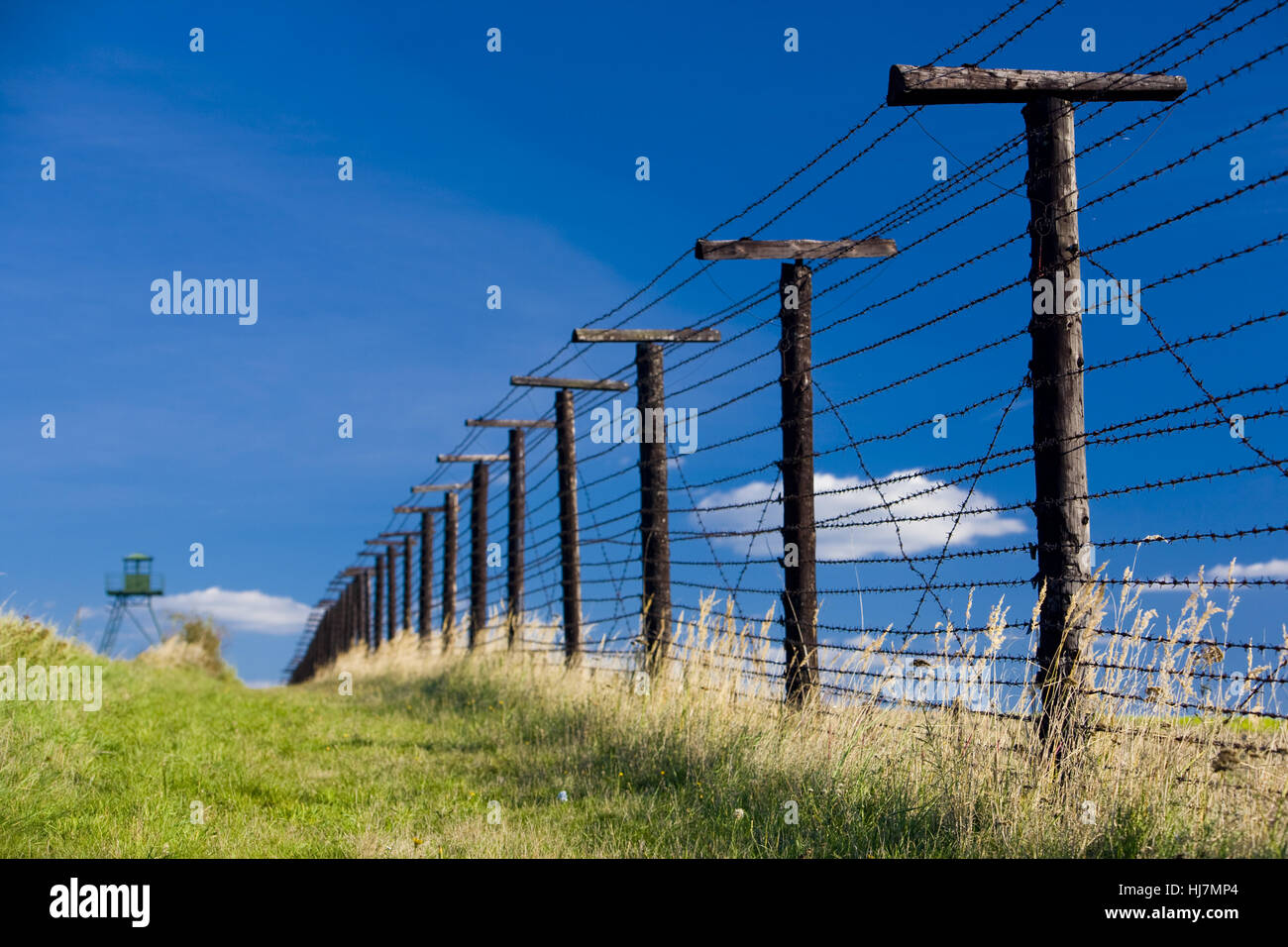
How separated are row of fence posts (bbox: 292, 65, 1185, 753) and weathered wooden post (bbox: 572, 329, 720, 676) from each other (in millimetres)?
13

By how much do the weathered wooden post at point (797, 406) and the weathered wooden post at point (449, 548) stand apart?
1449 cm

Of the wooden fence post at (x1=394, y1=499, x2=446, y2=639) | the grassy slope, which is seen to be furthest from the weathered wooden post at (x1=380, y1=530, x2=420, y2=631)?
the grassy slope

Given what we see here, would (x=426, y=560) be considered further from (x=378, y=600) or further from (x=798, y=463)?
(x=798, y=463)

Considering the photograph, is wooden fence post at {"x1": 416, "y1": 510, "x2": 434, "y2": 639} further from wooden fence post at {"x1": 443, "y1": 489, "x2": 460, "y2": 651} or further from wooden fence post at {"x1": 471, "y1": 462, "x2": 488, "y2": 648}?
wooden fence post at {"x1": 471, "y1": 462, "x2": 488, "y2": 648}

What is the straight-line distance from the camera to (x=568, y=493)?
1372cm

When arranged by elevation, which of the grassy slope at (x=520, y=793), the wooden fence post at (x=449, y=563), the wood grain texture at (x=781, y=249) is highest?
the wood grain texture at (x=781, y=249)

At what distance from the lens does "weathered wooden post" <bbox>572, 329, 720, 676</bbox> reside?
10477 mm

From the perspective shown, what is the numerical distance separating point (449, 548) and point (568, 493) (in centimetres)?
1051

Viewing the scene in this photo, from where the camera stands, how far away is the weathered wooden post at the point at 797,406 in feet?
25.8

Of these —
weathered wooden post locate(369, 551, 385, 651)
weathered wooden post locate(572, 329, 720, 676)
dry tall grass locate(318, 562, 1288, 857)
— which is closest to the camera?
dry tall grass locate(318, 562, 1288, 857)

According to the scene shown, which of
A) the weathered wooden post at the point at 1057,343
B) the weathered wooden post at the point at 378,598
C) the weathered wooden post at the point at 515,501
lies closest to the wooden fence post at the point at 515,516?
the weathered wooden post at the point at 515,501

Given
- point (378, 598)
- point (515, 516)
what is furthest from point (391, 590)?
point (515, 516)

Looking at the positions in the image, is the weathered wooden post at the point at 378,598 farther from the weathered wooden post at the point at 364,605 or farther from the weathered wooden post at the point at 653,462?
the weathered wooden post at the point at 653,462
